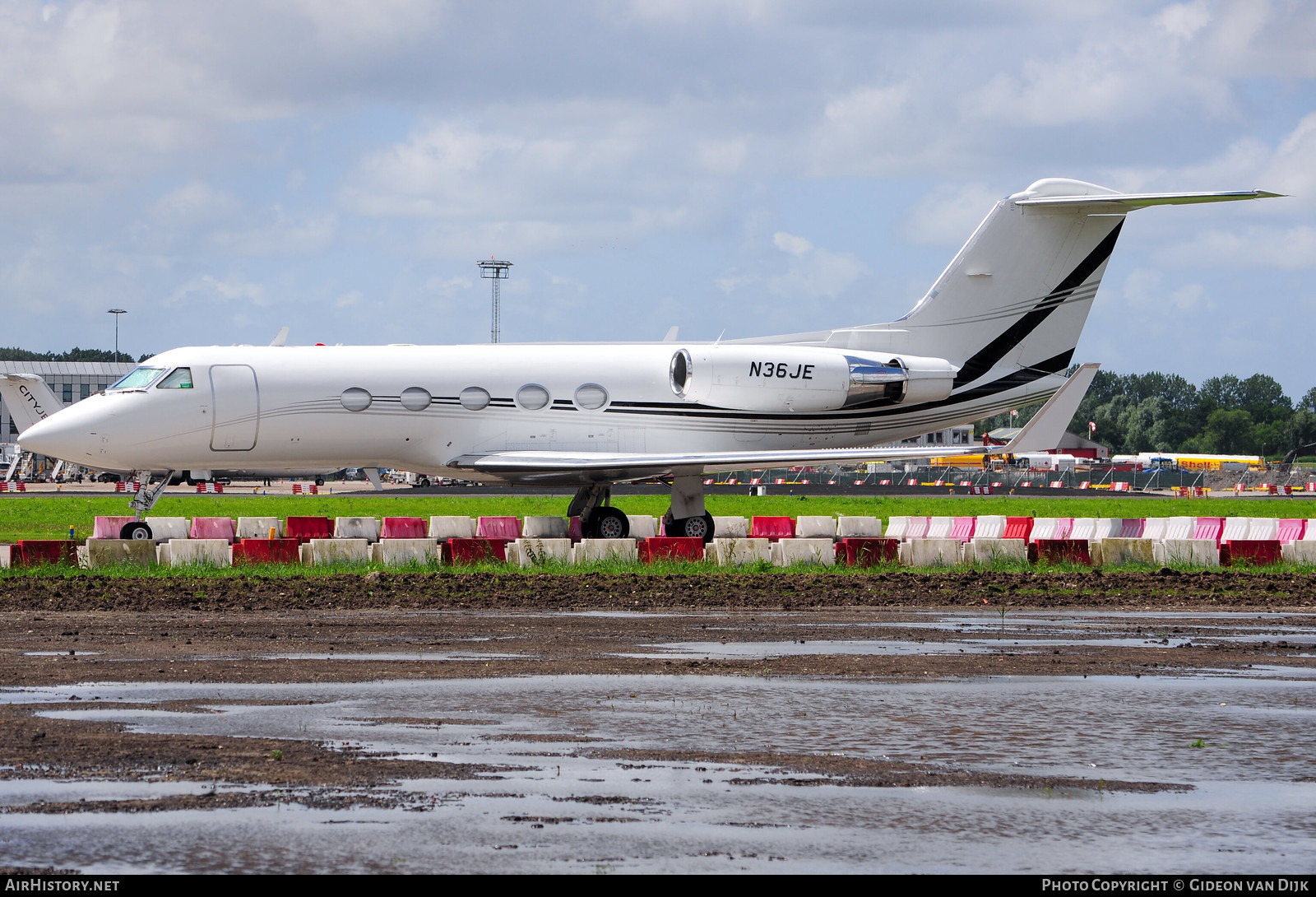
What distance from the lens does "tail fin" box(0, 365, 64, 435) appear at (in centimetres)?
5712

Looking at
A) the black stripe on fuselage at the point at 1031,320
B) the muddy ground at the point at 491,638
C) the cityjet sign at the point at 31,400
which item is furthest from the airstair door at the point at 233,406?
the cityjet sign at the point at 31,400

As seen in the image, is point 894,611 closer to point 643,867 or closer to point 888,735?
point 888,735

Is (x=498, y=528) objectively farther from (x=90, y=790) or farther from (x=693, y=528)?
(x=90, y=790)

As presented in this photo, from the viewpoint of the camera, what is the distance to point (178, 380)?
2398 cm

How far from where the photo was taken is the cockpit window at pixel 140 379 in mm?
23969

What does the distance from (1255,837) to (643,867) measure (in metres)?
2.64

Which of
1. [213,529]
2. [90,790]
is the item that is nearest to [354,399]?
[213,529]

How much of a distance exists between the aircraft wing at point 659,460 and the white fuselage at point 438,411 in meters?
0.35

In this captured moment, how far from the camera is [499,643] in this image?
1244 cm

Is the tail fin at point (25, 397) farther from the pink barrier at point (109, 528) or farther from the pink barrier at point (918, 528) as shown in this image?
the pink barrier at point (918, 528)

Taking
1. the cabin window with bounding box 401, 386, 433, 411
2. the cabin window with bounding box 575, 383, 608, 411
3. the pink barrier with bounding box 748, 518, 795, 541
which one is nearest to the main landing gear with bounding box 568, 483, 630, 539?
the cabin window with bounding box 575, 383, 608, 411

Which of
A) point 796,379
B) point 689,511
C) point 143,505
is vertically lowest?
point 689,511

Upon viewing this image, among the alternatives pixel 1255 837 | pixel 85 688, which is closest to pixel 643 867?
pixel 1255 837

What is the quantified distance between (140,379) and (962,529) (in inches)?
578
